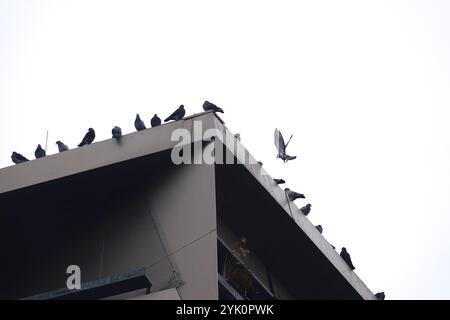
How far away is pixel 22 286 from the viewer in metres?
22.1

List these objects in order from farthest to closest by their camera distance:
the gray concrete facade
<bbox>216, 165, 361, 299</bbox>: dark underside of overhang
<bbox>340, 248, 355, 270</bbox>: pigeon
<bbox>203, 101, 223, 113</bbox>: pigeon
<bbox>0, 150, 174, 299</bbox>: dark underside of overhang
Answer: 1. <bbox>340, 248, 355, 270</bbox>: pigeon
2. <bbox>203, 101, 223, 113</bbox>: pigeon
3. <bbox>216, 165, 361, 299</bbox>: dark underside of overhang
4. <bbox>0, 150, 174, 299</bbox>: dark underside of overhang
5. the gray concrete facade

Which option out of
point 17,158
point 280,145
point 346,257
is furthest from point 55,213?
point 346,257

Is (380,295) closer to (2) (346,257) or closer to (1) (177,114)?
(2) (346,257)

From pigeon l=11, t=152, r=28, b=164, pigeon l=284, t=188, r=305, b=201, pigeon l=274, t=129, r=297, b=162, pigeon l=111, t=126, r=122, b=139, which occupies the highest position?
pigeon l=11, t=152, r=28, b=164

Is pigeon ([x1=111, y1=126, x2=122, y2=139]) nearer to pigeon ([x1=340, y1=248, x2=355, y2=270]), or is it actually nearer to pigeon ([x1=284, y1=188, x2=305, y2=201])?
pigeon ([x1=284, y1=188, x2=305, y2=201])

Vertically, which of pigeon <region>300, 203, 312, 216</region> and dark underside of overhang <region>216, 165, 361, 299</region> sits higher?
pigeon <region>300, 203, 312, 216</region>

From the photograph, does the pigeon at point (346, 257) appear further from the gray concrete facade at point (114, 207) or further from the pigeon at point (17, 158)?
the pigeon at point (17, 158)

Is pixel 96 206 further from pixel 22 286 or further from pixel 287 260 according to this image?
pixel 287 260

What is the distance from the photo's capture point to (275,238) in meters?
24.7

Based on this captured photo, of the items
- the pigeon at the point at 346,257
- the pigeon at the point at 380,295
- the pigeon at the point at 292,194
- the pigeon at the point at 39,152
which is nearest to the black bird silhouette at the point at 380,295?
the pigeon at the point at 380,295

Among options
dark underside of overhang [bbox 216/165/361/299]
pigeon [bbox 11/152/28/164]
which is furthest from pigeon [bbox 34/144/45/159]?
dark underside of overhang [bbox 216/165/361/299]

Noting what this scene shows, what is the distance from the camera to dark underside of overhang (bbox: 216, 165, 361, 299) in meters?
23.0

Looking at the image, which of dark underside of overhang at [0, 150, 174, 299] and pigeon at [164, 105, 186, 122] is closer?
dark underside of overhang at [0, 150, 174, 299]
